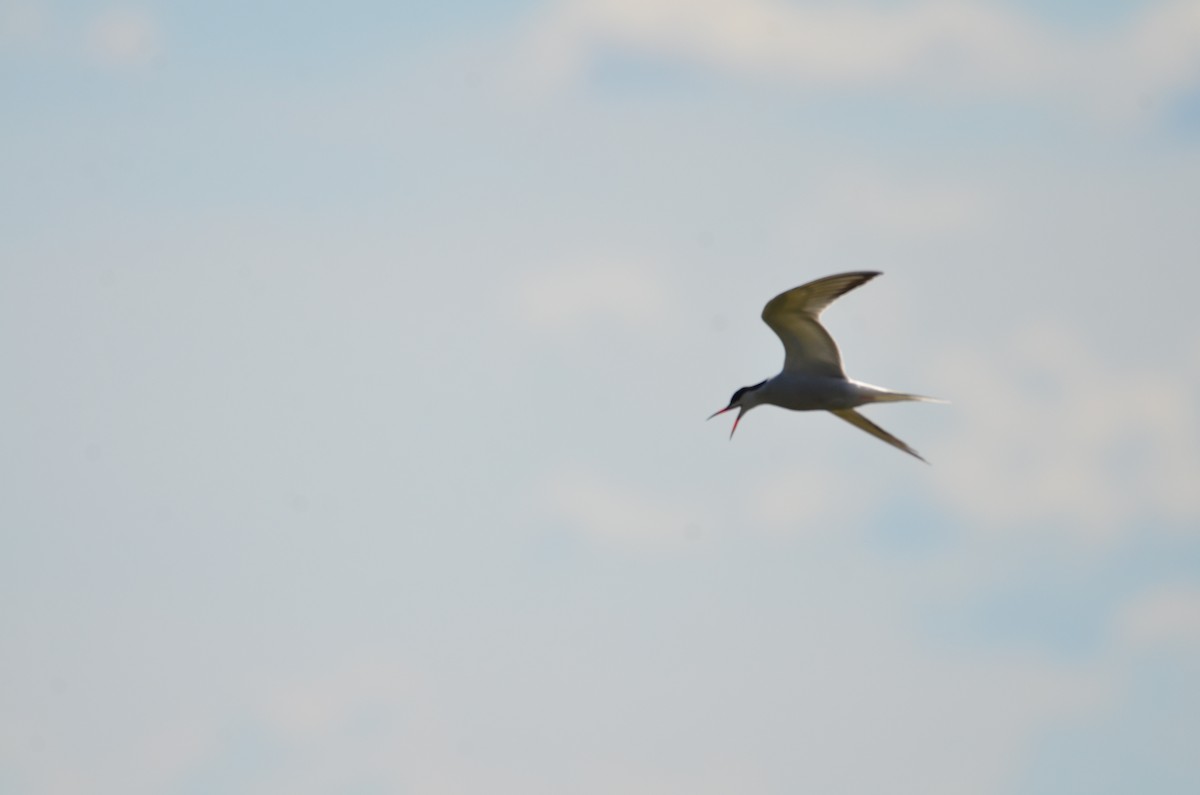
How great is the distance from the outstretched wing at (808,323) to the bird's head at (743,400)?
738mm

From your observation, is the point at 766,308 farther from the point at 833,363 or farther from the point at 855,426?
the point at 855,426

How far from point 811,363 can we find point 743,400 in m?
1.49

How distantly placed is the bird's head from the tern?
0.02 meters

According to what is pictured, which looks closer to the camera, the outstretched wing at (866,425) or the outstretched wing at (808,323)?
the outstretched wing at (808,323)

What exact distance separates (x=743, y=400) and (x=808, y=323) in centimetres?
210

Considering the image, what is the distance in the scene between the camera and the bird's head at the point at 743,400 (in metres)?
23.3

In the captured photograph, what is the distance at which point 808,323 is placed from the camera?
71.7 feet

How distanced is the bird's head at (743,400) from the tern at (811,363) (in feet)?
0.08

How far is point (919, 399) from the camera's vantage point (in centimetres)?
2117

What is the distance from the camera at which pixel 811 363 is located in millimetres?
22422

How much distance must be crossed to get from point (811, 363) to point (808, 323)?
73 cm

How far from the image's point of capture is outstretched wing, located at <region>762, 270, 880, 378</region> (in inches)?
837

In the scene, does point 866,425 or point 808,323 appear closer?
point 808,323

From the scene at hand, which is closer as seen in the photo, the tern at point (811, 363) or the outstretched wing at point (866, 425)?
the tern at point (811, 363)
